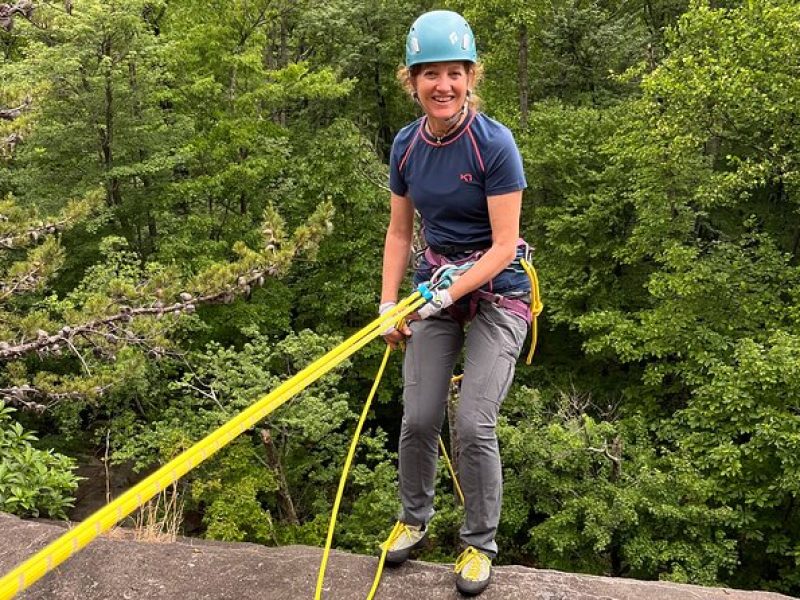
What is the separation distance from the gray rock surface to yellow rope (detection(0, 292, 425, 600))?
1091 millimetres

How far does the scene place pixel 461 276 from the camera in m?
2.28

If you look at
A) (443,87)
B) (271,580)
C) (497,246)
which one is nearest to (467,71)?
(443,87)

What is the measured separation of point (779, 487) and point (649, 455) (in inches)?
63.4

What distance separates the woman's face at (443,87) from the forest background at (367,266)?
132 inches

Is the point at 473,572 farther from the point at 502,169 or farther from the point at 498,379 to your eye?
the point at 502,169

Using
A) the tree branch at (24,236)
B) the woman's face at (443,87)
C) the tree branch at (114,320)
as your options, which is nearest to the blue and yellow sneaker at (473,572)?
the woman's face at (443,87)

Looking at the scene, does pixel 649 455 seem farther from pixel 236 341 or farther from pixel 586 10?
pixel 586 10

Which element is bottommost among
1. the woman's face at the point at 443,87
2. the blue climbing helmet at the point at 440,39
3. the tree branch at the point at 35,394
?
the tree branch at the point at 35,394

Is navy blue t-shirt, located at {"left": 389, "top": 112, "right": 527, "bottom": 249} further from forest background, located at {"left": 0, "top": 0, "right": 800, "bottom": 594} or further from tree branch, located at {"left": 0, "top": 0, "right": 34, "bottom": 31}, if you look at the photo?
tree branch, located at {"left": 0, "top": 0, "right": 34, "bottom": 31}

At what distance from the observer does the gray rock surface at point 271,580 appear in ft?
8.55

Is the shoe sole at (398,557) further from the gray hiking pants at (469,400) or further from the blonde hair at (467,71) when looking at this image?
the blonde hair at (467,71)

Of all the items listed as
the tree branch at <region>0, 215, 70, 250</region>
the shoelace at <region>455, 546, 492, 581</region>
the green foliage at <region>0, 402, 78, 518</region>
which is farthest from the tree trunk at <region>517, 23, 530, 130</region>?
the shoelace at <region>455, 546, 492, 581</region>

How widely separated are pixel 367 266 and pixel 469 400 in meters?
11.6

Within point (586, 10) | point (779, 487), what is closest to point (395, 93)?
point (586, 10)
